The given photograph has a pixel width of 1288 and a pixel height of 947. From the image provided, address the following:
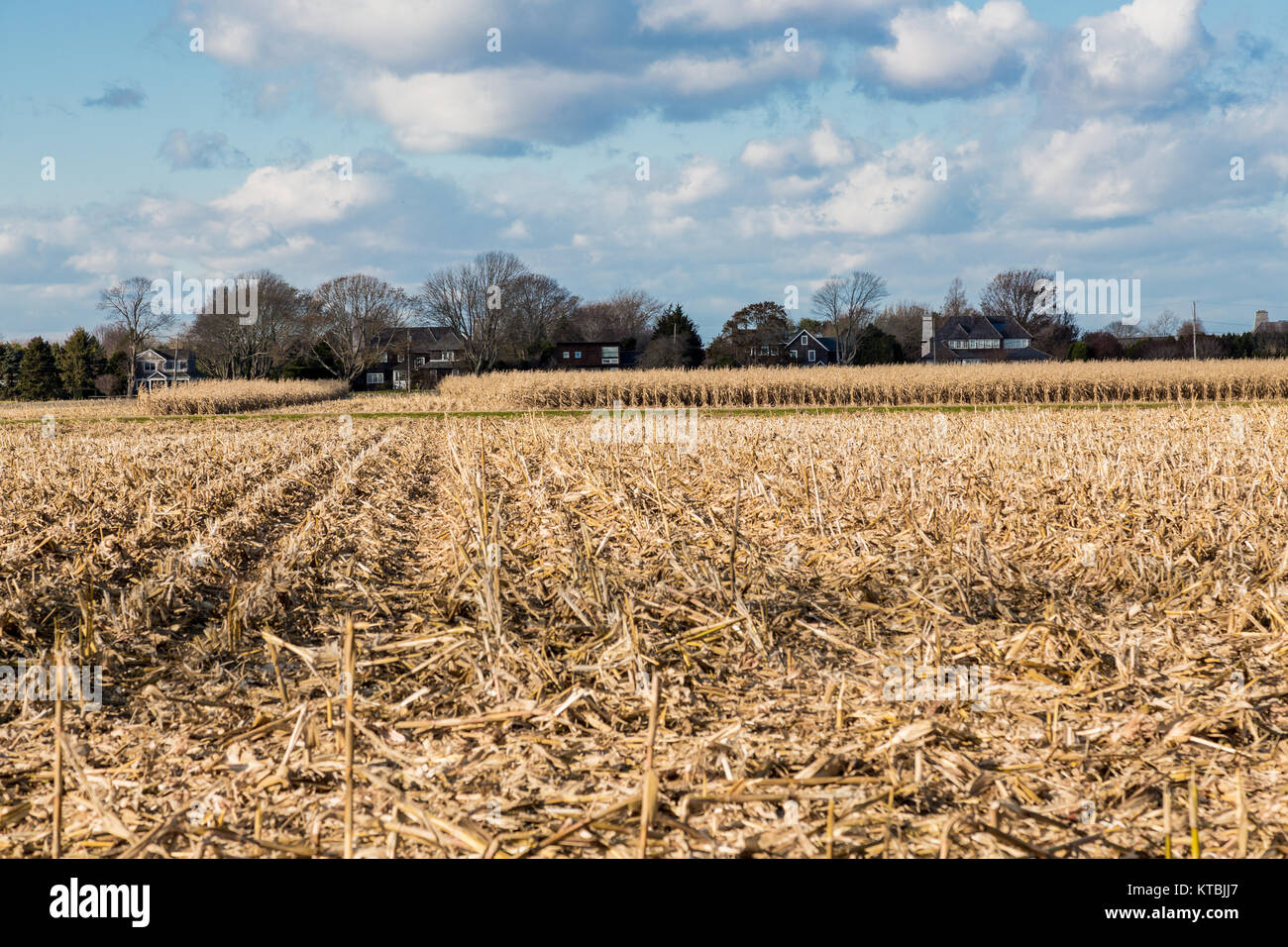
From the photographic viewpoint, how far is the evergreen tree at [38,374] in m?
62.8

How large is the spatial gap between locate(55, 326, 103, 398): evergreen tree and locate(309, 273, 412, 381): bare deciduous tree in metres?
17.5

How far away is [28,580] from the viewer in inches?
262

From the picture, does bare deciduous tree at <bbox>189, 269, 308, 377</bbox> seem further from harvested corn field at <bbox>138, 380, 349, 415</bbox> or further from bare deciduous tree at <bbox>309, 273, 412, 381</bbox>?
harvested corn field at <bbox>138, 380, 349, 415</bbox>

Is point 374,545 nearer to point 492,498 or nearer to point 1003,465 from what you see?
point 492,498

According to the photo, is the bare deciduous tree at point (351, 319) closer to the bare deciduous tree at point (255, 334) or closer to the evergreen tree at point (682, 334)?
the bare deciduous tree at point (255, 334)

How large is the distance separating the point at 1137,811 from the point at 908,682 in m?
1.26

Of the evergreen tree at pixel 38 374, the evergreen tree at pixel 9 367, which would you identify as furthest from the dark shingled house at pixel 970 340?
the evergreen tree at pixel 9 367

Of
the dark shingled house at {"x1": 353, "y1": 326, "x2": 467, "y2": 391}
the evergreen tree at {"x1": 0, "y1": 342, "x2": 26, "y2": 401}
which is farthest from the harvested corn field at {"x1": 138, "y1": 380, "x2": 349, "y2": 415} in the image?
the dark shingled house at {"x1": 353, "y1": 326, "x2": 467, "y2": 391}

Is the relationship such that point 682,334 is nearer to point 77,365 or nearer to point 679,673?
point 77,365

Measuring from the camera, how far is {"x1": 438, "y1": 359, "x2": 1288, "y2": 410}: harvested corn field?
121ft

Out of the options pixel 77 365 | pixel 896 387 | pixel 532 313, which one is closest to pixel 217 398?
pixel 896 387

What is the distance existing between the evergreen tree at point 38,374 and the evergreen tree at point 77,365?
62 centimetres

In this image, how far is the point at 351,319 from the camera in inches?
3100

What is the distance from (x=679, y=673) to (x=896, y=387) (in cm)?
3393
